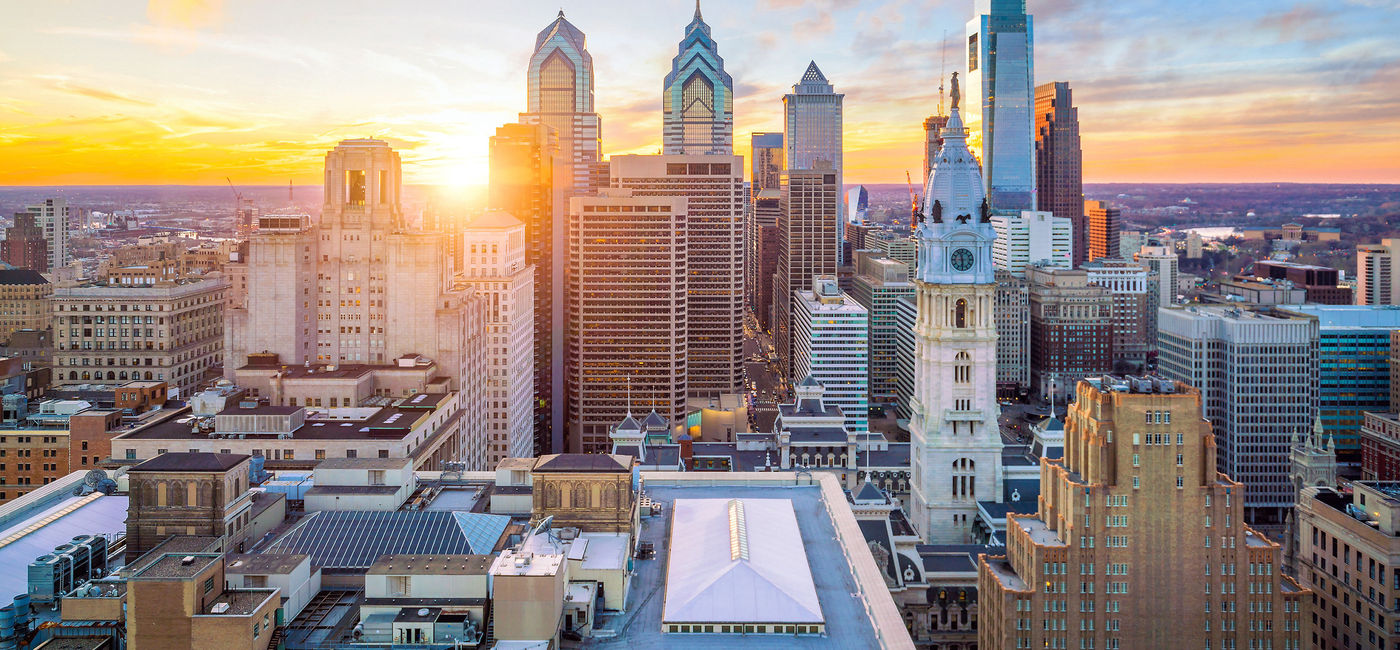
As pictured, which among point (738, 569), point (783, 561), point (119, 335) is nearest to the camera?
point (738, 569)

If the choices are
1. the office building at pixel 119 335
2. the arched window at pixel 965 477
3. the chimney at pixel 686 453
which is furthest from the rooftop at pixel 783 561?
the office building at pixel 119 335

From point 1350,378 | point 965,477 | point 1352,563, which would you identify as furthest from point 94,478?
point 1350,378

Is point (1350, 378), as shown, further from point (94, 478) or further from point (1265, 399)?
point (94, 478)

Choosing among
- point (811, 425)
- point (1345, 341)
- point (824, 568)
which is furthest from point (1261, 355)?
point (824, 568)

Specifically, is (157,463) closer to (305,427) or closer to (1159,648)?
(305,427)

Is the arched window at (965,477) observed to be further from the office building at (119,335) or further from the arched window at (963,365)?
the office building at (119,335)

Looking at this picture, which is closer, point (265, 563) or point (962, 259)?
point (265, 563)

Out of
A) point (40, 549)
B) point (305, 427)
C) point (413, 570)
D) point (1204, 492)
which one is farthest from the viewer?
point (305, 427)
